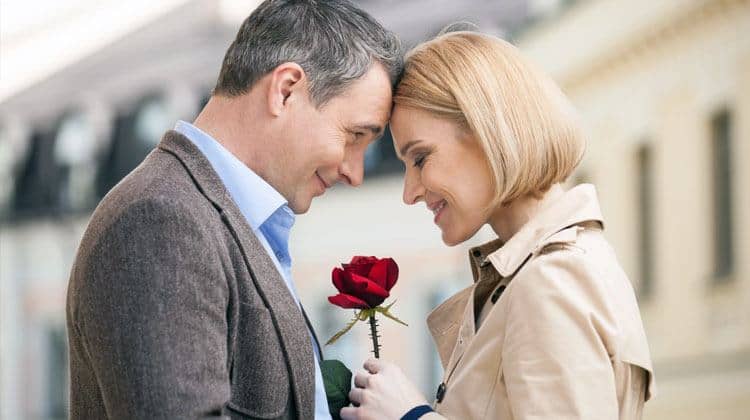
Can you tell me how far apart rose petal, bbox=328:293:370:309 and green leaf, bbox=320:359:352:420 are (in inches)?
6.6

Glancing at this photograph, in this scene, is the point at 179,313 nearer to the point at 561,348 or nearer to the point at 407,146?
the point at 561,348

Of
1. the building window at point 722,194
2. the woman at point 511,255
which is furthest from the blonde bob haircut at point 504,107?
the building window at point 722,194

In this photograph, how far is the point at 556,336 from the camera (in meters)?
2.76

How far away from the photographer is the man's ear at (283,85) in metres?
2.79

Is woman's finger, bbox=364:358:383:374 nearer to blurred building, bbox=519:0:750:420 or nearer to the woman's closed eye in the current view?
the woman's closed eye

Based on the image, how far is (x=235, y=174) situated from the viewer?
2775mm

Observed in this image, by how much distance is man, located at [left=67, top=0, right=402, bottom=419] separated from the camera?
2.39 metres

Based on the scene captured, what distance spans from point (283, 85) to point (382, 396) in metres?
0.62

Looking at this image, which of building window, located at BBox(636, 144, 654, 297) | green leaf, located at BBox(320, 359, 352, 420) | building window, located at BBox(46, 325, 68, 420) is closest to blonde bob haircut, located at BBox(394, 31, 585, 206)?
green leaf, located at BBox(320, 359, 352, 420)

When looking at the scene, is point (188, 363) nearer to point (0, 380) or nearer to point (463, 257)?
point (463, 257)

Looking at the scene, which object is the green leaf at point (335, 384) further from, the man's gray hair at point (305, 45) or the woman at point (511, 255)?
the man's gray hair at point (305, 45)

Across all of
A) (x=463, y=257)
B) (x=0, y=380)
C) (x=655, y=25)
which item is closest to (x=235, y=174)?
(x=655, y=25)

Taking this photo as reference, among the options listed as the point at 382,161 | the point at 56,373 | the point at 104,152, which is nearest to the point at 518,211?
the point at 382,161

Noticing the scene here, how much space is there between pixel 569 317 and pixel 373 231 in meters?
15.1
